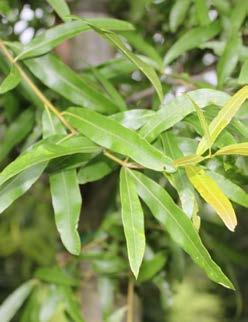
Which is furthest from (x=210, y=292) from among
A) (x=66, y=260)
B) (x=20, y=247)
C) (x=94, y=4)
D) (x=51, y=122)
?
(x=51, y=122)

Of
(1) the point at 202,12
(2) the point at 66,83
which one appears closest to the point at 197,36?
(1) the point at 202,12

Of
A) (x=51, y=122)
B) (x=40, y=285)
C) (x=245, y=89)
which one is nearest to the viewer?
(x=245, y=89)

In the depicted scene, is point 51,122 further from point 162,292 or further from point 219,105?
point 162,292

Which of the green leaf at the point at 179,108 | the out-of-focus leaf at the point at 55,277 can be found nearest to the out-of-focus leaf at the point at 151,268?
the out-of-focus leaf at the point at 55,277

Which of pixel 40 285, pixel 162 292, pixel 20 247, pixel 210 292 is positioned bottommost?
pixel 210 292

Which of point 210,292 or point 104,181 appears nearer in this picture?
point 104,181

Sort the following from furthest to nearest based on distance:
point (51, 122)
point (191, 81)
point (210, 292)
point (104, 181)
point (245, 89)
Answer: point (210, 292)
point (104, 181)
point (191, 81)
point (51, 122)
point (245, 89)

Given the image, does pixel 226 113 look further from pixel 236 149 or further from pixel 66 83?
pixel 66 83
